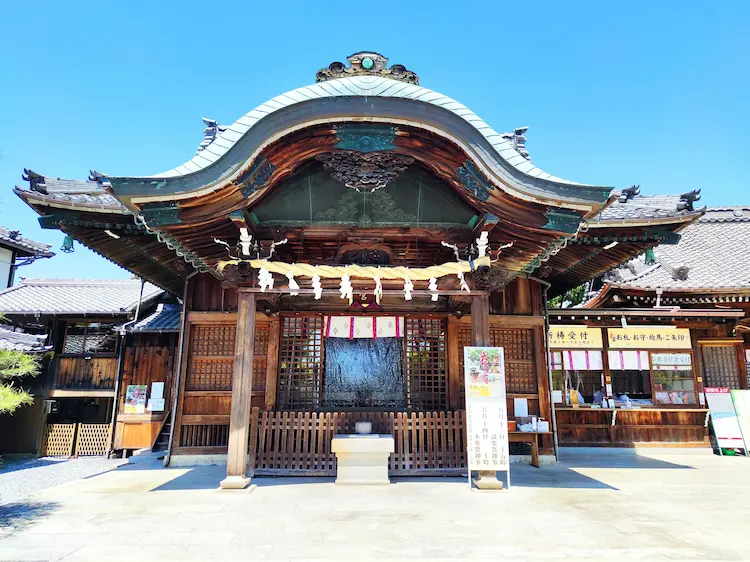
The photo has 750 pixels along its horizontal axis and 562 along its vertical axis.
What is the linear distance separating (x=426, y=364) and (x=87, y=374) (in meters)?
10.0

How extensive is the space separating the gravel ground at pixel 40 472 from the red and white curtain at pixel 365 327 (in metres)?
5.78

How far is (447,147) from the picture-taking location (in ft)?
22.9

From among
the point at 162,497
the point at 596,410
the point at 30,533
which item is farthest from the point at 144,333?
the point at 596,410

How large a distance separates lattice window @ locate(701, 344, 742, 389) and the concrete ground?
4775 mm

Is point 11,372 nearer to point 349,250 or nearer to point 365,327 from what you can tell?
point 349,250

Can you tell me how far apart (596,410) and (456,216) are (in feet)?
25.1

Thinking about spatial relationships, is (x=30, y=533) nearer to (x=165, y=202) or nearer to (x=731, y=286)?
(x=165, y=202)

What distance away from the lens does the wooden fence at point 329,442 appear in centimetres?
843

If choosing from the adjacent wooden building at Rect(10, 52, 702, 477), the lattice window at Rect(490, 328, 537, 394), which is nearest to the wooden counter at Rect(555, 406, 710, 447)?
the lattice window at Rect(490, 328, 537, 394)

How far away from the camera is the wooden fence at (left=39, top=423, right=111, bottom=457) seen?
13062 millimetres

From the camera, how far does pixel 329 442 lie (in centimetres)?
857

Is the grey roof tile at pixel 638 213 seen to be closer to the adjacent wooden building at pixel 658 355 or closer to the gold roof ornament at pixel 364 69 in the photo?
the adjacent wooden building at pixel 658 355

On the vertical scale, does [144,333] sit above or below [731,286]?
below

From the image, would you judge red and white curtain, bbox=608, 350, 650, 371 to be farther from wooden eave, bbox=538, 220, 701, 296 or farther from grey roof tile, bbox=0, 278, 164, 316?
grey roof tile, bbox=0, 278, 164, 316
